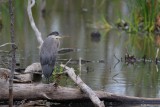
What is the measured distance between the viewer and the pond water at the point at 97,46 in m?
12.3

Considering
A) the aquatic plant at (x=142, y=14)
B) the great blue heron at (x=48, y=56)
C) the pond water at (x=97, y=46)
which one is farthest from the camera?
the aquatic plant at (x=142, y=14)

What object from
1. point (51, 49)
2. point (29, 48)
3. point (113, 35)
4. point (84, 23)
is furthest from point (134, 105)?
point (84, 23)

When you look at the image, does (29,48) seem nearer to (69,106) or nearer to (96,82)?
(96,82)

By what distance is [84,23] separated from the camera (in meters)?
25.8

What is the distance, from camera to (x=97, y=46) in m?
18.3

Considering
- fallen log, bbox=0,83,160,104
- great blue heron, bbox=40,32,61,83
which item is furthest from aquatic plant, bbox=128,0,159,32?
fallen log, bbox=0,83,160,104

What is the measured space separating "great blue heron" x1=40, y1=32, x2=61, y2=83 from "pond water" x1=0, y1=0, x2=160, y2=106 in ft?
3.61

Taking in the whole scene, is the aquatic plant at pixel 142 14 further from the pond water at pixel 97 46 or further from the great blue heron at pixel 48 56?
the great blue heron at pixel 48 56

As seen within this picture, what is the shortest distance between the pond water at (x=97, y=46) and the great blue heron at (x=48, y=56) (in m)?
1.10

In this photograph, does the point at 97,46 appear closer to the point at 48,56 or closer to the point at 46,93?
the point at 48,56

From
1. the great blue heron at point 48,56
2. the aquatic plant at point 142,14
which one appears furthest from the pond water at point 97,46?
the great blue heron at point 48,56

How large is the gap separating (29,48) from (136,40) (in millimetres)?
4374

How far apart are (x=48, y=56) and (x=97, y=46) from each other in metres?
7.61

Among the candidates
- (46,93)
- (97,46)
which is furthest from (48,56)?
(97,46)
